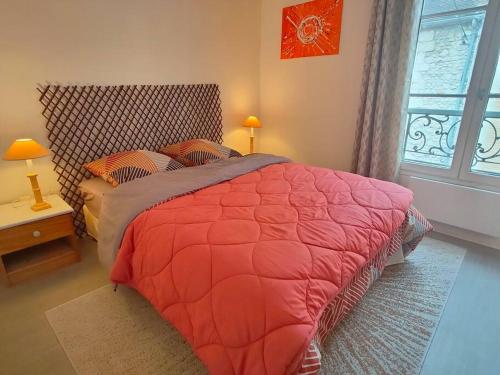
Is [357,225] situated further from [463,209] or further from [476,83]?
[476,83]

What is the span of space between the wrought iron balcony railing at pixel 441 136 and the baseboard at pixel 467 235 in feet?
1.95

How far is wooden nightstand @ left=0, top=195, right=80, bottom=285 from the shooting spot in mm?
1877

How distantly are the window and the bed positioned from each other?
3.29 feet

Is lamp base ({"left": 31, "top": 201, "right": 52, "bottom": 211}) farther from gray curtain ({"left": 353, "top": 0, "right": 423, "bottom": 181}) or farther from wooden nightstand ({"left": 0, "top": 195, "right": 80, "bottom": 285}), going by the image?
gray curtain ({"left": 353, "top": 0, "right": 423, "bottom": 181})

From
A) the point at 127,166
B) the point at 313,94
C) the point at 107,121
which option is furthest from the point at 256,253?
the point at 313,94

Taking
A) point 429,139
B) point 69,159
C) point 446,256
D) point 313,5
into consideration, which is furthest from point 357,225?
point 313,5

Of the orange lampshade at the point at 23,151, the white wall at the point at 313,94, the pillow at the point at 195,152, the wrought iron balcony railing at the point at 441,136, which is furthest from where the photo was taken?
the white wall at the point at 313,94

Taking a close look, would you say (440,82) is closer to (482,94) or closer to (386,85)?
(482,94)

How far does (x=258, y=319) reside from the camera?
990mm

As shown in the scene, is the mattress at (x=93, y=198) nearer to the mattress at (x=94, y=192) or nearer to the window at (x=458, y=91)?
the mattress at (x=94, y=192)

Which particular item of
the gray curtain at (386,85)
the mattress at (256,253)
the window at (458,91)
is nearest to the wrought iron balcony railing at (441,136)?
the window at (458,91)

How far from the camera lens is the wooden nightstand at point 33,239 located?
6.16ft

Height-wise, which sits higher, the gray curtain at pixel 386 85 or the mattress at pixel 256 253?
the gray curtain at pixel 386 85

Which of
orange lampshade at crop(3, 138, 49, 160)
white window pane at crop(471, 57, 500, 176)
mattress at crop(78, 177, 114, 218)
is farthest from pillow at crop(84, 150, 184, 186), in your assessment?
white window pane at crop(471, 57, 500, 176)
